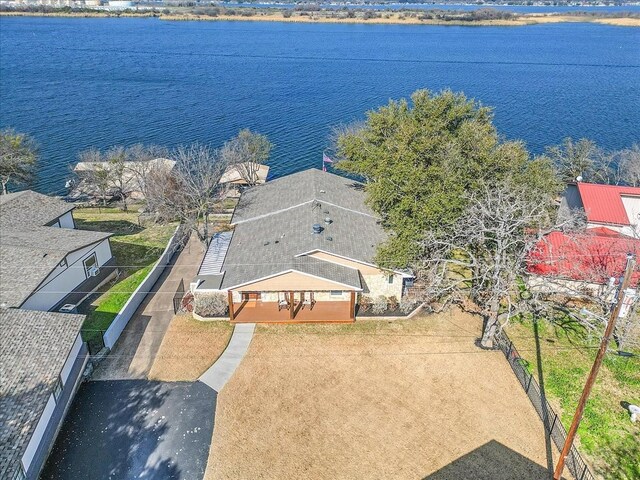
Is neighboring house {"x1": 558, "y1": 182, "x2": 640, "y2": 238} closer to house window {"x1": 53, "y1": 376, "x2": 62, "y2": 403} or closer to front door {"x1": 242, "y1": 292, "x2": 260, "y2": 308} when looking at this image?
front door {"x1": 242, "y1": 292, "x2": 260, "y2": 308}

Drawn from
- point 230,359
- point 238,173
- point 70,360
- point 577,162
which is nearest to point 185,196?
point 238,173

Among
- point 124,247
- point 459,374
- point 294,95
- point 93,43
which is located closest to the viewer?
point 459,374

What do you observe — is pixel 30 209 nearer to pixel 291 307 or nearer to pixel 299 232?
pixel 299 232

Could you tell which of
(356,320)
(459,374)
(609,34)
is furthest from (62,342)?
(609,34)

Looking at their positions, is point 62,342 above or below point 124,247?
above

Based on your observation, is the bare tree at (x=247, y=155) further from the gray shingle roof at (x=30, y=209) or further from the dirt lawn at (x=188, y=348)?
the dirt lawn at (x=188, y=348)

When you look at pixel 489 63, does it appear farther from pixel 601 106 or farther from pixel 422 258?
pixel 422 258

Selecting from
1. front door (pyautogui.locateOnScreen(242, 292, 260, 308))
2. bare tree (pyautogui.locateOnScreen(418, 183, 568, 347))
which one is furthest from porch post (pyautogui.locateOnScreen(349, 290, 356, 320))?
front door (pyautogui.locateOnScreen(242, 292, 260, 308))
